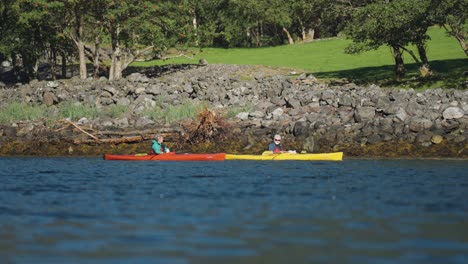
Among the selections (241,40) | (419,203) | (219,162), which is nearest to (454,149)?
(219,162)

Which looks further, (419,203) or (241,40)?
(241,40)

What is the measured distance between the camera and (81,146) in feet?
120

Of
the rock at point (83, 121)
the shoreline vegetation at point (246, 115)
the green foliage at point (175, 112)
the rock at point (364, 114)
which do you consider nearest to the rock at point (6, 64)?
A: the shoreline vegetation at point (246, 115)

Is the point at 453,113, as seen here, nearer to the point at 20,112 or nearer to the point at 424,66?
the point at 424,66

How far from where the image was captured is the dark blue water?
36.2 ft

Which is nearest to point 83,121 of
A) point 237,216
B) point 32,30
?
point 32,30

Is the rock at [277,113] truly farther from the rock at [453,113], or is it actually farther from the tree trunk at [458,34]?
the tree trunk at [458,34]

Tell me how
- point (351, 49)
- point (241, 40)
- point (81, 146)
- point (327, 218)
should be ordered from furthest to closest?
point (241, 40)
point (351, 49)
point (81, 146)
point (327, 218)

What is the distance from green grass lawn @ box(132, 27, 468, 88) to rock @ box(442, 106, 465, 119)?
10.2 metres

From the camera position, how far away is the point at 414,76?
1917 inches

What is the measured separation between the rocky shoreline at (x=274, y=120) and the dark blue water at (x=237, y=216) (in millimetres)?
6311

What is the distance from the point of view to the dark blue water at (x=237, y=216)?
11.0 meters

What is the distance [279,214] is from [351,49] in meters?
34.0

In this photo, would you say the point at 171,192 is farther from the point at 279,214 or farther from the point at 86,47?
the point at 86,47
